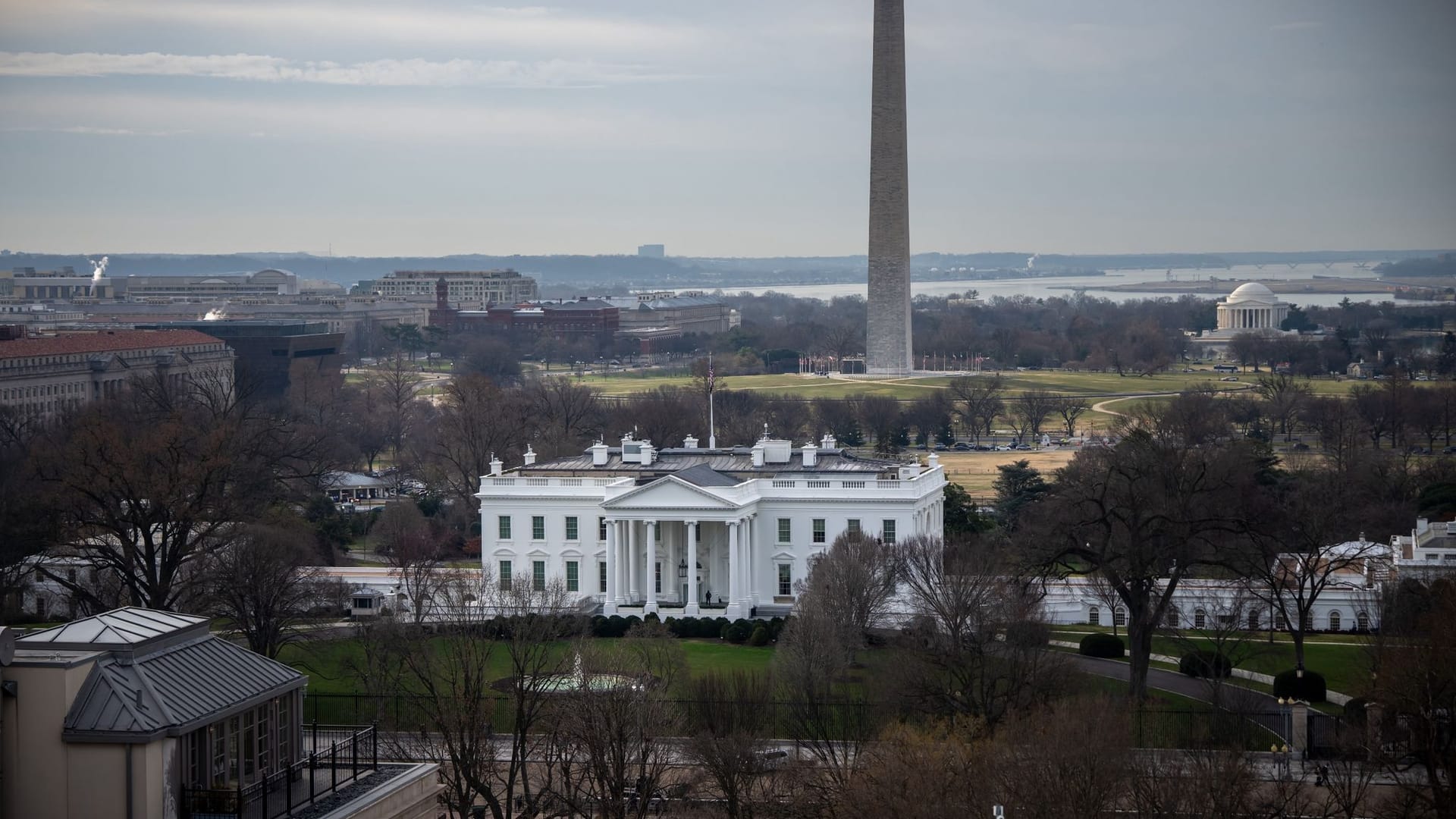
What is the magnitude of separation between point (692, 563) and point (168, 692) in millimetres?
50177

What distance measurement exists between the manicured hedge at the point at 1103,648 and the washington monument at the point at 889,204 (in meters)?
114

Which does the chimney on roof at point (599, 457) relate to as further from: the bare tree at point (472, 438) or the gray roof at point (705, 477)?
the bare tree at point (472, 438)

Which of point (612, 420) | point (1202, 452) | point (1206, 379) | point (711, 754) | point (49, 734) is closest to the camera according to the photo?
point (49, 734)

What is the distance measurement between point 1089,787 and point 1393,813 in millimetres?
7307

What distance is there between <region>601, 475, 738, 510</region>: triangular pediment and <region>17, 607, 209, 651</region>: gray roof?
4687cm

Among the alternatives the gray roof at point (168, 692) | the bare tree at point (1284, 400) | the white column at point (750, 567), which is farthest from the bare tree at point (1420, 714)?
the bare tree at point (1284, 400)

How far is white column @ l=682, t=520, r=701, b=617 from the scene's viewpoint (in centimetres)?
7569

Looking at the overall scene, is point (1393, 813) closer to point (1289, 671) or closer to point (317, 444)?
point (1289, 671)

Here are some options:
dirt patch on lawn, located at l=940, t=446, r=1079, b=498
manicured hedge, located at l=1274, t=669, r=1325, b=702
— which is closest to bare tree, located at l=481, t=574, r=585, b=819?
manicured hedge, located at l=1274, t=669, r=1325, b=702

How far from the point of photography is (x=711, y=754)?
44375mm

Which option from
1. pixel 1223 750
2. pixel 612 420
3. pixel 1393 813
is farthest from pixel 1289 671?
pixel 612 420

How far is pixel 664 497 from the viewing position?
250 feet

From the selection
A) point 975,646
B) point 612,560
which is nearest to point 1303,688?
point 975,646

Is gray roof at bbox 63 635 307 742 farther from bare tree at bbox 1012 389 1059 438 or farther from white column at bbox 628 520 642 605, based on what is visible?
bare tree at bbox 1012 389 1059 438
